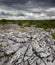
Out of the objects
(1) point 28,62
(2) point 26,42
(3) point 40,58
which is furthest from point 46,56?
(2) point 26,42

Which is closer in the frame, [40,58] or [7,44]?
[40,58]

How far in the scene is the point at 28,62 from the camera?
1939cm

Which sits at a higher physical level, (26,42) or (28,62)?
(26,42)

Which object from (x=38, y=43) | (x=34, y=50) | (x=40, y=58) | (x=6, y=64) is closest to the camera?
(x=6, y=64)

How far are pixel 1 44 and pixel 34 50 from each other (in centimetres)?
537

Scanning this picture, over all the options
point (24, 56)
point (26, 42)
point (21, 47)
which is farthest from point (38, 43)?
point (24, 56)

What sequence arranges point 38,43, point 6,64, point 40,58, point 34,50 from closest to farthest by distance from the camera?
point 6,64, point 40,58, point 34,50, point 38,43

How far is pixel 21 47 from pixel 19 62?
13.6 ft

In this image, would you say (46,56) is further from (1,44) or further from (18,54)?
(1,44)

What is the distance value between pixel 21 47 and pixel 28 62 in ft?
13.4

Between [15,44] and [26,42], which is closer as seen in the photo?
[15,44]

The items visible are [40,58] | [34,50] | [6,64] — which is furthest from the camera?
[34,50]

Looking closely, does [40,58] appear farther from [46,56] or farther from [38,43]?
[38,43]

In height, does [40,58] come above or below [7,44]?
below
